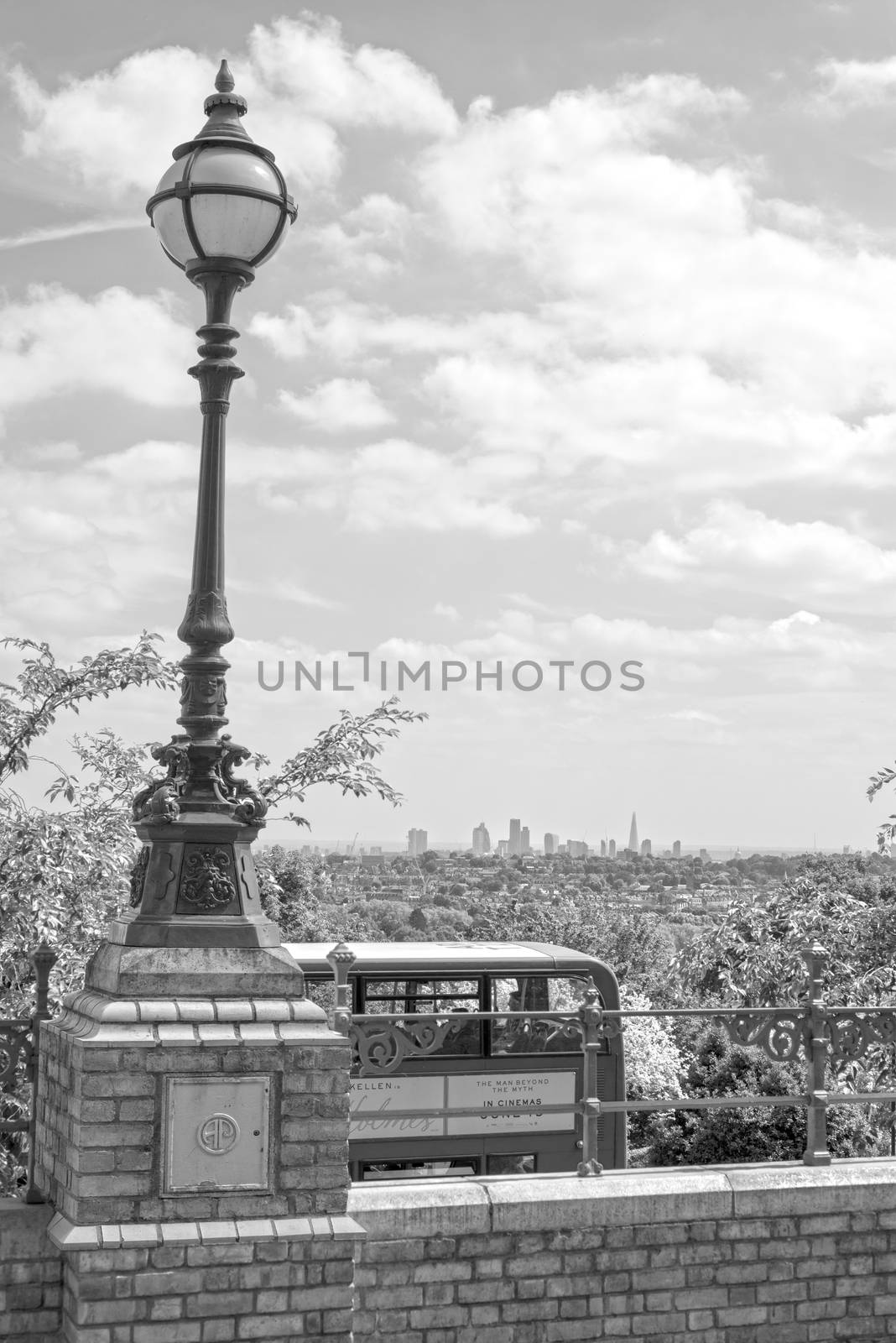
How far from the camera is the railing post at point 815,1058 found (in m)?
7.63

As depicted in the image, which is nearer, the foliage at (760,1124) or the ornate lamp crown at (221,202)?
the ornate lamp crown at (221,202)

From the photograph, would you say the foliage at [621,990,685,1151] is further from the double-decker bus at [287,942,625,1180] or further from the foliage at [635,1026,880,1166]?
the double-decker bus at [287,942,625,1180]

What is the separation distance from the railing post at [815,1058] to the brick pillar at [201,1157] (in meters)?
3.03

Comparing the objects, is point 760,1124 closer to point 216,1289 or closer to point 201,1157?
point 216,1289

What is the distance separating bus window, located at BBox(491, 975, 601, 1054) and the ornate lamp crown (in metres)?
10.5

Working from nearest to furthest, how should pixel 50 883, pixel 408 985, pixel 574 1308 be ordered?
pixel 574 1308 < pixel 50 883 < pixel 408 985

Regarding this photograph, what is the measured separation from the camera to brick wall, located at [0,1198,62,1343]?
602cm

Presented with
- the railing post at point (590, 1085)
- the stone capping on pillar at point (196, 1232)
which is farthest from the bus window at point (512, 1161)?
the stone capping on pillar at point (196, 1232)

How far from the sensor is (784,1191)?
7355mm

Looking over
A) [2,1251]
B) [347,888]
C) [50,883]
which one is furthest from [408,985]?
[347,888]

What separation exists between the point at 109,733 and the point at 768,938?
23.4m

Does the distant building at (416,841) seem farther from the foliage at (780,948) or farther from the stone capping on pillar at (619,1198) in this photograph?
the stone capping on pillar at (619,1198)

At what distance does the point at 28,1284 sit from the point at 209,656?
3030 millimetres

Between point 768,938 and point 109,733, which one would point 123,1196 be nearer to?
point 109,733
